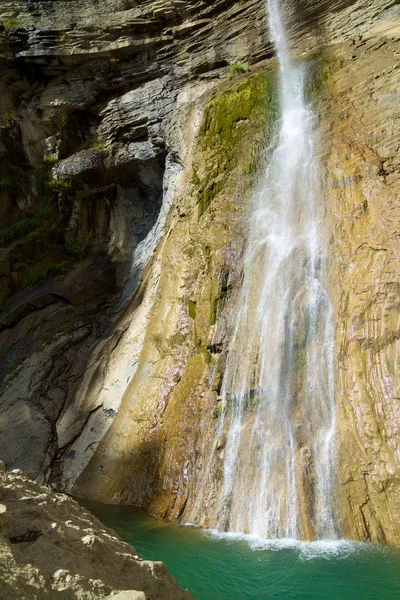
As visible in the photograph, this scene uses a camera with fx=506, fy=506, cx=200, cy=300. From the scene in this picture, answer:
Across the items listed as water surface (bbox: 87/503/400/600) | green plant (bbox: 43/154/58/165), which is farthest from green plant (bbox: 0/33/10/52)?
water surface (bbox: 87/503/400/600)

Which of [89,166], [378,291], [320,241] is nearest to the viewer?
[378,291]

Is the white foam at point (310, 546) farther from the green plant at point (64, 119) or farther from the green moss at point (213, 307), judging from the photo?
the green plant at point (64, 119)

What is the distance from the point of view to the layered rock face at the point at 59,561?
2586 mm

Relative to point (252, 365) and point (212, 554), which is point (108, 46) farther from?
point (212, 554)

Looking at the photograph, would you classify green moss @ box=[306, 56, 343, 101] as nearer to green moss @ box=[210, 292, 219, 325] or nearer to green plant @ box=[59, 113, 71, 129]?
green moss @ box=[210, 292, 219, 325]

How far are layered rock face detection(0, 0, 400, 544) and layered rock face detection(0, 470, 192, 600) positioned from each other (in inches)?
204

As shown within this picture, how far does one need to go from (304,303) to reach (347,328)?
1196mm

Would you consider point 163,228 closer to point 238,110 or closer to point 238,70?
point 238,110

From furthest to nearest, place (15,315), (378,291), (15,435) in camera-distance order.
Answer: (15,315) < (15,435) < (378,291)

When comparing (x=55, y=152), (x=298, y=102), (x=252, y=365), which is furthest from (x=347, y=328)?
(x=55, y=152)

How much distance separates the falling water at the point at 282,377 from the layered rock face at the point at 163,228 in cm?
34

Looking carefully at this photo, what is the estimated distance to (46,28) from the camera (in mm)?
18438

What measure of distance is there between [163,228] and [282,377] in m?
7.68

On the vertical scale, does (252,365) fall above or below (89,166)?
below
